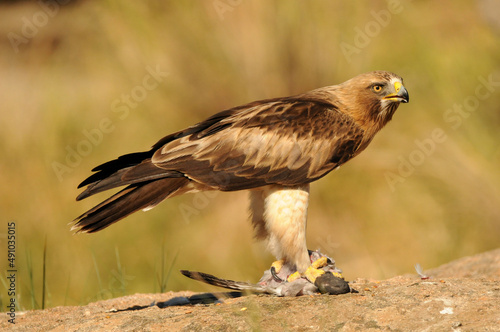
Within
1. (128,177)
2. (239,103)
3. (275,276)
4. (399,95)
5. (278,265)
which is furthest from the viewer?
(239,103)

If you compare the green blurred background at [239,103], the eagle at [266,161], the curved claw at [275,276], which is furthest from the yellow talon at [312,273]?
the green blurred background at [239,103]

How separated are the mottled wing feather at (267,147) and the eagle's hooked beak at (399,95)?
1.24 ft

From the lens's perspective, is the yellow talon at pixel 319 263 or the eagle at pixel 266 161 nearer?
the eagle at pixel 266 161

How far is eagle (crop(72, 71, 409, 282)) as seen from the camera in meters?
4.92

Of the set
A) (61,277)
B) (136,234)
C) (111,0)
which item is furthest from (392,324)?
(111,0)

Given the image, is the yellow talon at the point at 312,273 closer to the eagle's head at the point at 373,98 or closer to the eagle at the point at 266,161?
the eagle at the point at 266,161

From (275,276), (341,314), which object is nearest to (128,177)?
(275,276)

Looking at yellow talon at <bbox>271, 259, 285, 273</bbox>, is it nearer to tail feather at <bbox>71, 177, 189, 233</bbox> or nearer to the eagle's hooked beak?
tail feather at <bbox>71, 177, 189, 233</bbox>

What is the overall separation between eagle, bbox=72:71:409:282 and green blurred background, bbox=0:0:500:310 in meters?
2.52

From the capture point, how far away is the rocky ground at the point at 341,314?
3.85m

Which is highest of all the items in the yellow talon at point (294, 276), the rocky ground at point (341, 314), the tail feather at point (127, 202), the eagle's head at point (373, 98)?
the eagle's head at point (373, 98)

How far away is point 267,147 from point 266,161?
120 mm

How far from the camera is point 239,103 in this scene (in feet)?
27.4

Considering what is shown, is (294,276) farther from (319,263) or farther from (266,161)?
(266,161)
